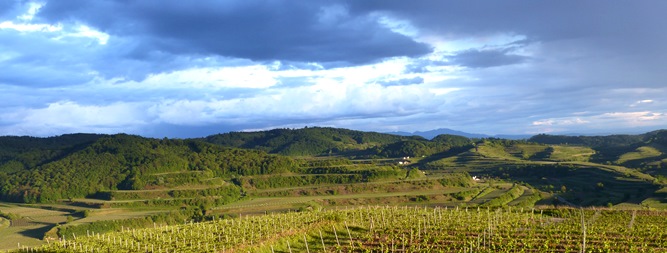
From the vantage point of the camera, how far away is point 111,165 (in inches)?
5335

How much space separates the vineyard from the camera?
38688 millimetres

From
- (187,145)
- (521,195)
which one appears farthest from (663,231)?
(187,145)

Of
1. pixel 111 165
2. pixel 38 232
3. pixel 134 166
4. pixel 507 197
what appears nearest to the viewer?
pixel 38 232

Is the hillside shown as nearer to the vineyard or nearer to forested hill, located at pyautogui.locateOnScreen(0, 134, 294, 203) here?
forested hill, located at pyautogui.locateOnScreen(0, 134, 294, 203)

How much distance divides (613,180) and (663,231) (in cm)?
7731

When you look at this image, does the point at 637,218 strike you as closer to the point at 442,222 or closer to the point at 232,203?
the point at 442,222

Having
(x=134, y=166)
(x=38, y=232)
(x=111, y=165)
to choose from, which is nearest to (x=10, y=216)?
(x=38, y=232)

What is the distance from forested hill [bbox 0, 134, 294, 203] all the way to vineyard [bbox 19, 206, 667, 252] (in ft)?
250

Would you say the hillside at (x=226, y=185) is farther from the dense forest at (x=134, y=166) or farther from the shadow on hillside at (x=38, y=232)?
the dense forest at (x=134, y=166)

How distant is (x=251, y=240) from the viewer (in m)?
41.6

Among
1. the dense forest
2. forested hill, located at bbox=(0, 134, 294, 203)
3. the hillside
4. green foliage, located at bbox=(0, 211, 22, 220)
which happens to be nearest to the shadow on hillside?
the hillside

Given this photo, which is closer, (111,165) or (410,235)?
(410,235)

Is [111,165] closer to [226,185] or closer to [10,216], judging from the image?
[226,185]

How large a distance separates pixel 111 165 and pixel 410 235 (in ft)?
371
